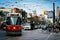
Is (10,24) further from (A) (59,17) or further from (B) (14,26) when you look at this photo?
(A) (59,17)

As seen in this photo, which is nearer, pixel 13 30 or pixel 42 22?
pixel 13 30

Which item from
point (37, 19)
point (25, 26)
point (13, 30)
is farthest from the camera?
point (37, 19)

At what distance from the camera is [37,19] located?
10450 cm

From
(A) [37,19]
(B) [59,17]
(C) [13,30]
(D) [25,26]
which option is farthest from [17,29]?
(A) [37,19]

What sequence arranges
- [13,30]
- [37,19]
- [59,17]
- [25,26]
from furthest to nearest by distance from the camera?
[37,19] → [59,17] → [25,26] → [13,30]

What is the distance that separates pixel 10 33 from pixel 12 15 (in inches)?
107

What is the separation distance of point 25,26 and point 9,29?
1037 inches

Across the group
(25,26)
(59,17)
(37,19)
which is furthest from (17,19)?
(37,19)

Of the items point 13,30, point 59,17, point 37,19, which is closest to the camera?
point 13,30

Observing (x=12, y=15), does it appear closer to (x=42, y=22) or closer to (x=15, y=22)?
(x=15, y=22)

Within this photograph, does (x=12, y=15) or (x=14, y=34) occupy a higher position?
(x=12, y=15)

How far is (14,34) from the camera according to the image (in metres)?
32.0

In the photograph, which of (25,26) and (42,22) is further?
(42,22)

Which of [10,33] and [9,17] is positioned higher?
[9,17]
